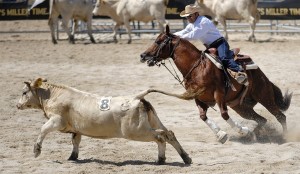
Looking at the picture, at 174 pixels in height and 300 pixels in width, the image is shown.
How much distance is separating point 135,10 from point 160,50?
13303 mm

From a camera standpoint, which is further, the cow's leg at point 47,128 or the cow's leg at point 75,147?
the cow's leg at point 75,147

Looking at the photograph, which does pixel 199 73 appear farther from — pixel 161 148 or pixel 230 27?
pixel 230 27

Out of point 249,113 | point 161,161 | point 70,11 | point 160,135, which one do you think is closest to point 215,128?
point 249,113

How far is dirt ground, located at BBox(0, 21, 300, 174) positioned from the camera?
26.2 ft

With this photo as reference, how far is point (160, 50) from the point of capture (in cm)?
974

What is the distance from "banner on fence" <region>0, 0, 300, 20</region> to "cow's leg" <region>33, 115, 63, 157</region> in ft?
54.9

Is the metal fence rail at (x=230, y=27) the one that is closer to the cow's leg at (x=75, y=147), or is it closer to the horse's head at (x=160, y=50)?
the horse's head at (x=160, y=50)

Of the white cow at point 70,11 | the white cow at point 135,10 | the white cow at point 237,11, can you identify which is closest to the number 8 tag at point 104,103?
the white cow at point 237,11

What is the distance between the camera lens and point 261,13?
23953 mm

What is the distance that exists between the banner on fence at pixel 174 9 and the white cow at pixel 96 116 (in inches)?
646

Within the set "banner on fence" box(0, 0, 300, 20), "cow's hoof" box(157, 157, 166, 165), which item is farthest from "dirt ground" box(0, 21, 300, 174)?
"banner on fence" box(0, 0, 300, 20)

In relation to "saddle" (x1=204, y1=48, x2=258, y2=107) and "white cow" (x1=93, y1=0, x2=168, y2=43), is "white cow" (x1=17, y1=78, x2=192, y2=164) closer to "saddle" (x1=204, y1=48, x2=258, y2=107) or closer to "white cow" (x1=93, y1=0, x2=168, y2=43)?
"saddle" (x1=204, y1=48, x2=258, y2=107)

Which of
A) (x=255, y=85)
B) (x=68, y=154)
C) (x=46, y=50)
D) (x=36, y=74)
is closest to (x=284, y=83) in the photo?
(x=255, y=85)

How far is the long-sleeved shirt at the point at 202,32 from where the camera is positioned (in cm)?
986
